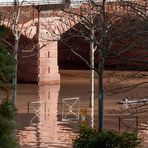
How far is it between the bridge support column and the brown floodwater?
3.75 ft

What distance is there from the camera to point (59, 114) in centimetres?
2805

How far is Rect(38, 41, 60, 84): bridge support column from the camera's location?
142ft

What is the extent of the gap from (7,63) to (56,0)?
97.1 feet

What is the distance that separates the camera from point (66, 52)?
60219 millimetres

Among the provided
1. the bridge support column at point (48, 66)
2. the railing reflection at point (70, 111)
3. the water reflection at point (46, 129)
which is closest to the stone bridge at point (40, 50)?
the bridge support column at point (48, 66)

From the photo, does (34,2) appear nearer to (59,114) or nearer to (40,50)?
(40,50)

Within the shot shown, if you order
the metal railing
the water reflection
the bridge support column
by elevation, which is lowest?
the water reflection

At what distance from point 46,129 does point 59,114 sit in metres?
4.43

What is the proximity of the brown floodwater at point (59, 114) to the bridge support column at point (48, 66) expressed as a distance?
1142 millimetres

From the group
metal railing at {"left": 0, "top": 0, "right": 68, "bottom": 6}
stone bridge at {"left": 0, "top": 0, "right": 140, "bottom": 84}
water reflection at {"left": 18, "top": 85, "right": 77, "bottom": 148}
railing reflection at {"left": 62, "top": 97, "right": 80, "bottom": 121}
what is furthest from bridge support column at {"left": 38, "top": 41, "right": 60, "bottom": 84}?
railing reflection at {"left": 62, "top": 97, "right": 80, "bottom": 121}

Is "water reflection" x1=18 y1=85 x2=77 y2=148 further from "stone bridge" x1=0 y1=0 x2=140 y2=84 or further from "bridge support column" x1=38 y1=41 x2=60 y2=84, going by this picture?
"bridge support column" x1=38 y1=41 x2=60 y2=84

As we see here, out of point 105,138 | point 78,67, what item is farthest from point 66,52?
point 105,138

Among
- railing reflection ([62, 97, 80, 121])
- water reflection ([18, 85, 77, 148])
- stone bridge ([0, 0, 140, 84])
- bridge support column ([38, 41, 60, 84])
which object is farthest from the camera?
bridge support column ([38, 41, 60, 84])

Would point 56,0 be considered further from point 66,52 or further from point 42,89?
point 66,52
